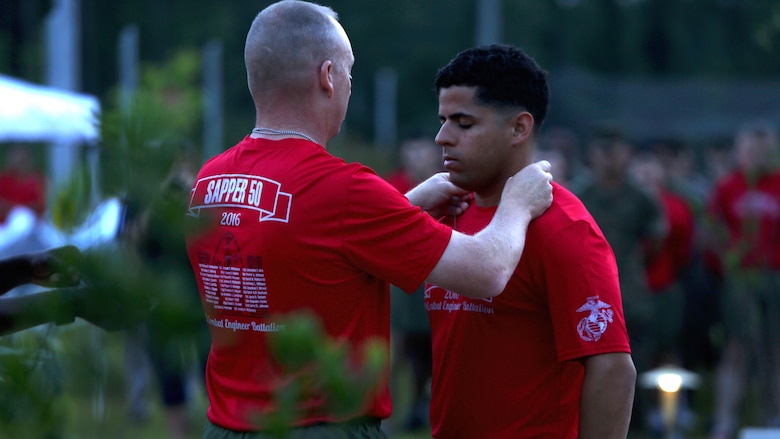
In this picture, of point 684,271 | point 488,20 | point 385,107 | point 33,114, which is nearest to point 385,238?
point 684,271

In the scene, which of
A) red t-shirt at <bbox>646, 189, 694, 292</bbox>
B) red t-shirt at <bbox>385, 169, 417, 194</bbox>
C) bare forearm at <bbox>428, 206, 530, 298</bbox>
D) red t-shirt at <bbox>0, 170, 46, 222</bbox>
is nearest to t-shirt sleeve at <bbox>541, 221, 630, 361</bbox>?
bare forearm at <bbox>428, 206, 530, 298</bbox>

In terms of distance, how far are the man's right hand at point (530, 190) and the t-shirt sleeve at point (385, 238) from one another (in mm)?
304

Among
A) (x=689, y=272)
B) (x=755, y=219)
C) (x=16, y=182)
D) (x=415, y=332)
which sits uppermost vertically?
(x=16, y=182)

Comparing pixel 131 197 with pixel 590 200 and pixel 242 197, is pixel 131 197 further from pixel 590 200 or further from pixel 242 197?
pixel 590 200

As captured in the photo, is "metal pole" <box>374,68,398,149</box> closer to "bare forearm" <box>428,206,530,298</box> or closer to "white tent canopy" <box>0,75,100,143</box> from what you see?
"white tent canopy" <box>0,75,100,143</box>

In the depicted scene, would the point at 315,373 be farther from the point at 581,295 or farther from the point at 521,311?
the point at 521,311

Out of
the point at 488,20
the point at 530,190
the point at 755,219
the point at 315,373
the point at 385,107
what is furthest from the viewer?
the point at 385,107

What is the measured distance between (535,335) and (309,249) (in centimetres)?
68

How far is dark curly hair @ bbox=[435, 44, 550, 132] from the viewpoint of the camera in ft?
9.40

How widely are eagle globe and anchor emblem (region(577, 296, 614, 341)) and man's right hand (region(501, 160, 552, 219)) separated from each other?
26 centimetres

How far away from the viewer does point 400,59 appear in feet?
172

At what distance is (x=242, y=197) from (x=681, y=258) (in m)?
7.26

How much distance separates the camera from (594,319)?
2.57 metres

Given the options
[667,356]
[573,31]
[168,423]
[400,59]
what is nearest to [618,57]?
[573,31]
